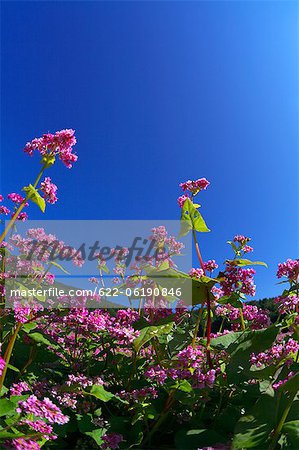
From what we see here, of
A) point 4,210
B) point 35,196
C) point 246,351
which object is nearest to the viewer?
point 246,351

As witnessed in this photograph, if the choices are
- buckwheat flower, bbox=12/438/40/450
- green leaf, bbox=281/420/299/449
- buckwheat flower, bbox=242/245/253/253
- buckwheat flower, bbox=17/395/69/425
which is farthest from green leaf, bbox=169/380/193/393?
buckwheat flower, bbox=242/245/253/253

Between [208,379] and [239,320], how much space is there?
1.09 m

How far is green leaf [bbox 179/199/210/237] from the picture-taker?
3042 mm

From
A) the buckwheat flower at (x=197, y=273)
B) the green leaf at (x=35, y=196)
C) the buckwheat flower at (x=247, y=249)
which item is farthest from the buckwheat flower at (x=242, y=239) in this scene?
the green leaf at (x=35, y=196)

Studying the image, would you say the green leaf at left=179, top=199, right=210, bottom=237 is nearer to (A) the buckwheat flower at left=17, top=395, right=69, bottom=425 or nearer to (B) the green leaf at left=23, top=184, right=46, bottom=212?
(B) the green leaf at left=23, top=184, right=46, bottom=212

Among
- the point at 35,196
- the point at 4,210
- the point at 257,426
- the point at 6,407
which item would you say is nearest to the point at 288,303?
the point at 257,426

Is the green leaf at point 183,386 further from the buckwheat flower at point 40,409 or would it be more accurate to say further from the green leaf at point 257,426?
the buckwheat flower at point 40,409

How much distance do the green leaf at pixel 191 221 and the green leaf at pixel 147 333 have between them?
678mm

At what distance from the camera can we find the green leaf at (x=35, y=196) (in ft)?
10.6

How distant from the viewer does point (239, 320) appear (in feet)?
11.3

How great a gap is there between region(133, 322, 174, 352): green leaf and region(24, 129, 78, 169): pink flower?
1.70 m

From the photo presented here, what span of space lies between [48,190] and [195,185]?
122 centimetres

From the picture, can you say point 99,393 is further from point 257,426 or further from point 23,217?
point 23,217

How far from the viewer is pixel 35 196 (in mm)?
3305
